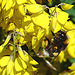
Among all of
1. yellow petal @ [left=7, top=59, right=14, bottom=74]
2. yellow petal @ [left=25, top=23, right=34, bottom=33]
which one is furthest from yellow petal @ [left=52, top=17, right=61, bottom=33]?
yellow petal @ [left=7, top=59, right=14, bottom=74]

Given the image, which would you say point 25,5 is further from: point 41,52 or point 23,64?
point 41,52

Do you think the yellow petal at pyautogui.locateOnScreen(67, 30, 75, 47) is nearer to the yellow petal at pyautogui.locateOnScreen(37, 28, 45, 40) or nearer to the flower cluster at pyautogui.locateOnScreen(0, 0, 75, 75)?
the flower cluster at pyautogui.locateOnScreen(0, 0, 75, 75)

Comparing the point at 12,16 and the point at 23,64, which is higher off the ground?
the point at 12,16

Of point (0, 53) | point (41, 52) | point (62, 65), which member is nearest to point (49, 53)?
point (41, 52)

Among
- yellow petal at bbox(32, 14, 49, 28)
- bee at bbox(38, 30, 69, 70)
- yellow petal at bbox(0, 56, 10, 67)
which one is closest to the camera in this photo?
yellow petal at bbox(32, 14, 49, 28)

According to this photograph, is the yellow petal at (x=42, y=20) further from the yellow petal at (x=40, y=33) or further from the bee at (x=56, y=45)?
the bee at (x=56, y=45)

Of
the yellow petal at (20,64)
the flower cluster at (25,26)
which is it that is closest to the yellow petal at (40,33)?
the flower cluster at (25,26)
